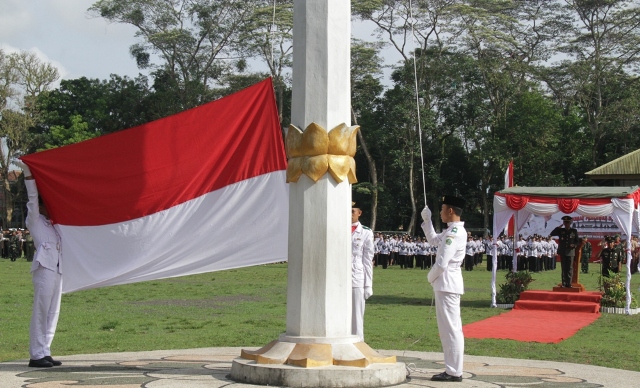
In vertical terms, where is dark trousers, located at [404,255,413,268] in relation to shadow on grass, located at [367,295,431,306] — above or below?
above

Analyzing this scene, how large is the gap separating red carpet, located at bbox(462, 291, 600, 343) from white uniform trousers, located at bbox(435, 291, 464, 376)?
5484mm

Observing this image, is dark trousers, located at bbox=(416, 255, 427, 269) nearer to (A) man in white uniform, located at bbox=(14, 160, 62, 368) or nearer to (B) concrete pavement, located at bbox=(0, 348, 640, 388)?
(B) concrete pavement, located at bbox=(0, 348, 640, 388)

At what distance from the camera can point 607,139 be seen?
5091cm

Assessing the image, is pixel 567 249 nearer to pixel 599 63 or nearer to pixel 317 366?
pixel 317 366

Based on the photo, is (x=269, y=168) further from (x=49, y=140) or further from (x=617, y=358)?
(x=49, y=140)

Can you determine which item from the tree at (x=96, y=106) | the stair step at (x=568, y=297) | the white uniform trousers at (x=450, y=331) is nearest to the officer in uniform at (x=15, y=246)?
the tree at (x=96, y=106)

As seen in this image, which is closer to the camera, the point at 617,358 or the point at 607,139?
the point at 617,358

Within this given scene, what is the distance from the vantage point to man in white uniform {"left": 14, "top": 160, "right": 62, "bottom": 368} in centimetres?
906

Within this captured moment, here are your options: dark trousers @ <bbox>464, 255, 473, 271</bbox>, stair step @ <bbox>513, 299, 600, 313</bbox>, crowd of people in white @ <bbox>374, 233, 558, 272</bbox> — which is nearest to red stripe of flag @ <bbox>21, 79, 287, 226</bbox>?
stair step @ <bbox>513, 299, 600, 313</bbox>

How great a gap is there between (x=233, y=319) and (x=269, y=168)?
7.33 m

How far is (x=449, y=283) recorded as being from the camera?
28.9ft

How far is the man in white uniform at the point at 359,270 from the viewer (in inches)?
433

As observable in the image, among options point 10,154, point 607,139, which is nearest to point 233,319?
point 607,139

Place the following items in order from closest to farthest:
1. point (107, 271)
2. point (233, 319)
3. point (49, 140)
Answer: point (107, 271) < point (233, 319) < point (49, 140)
